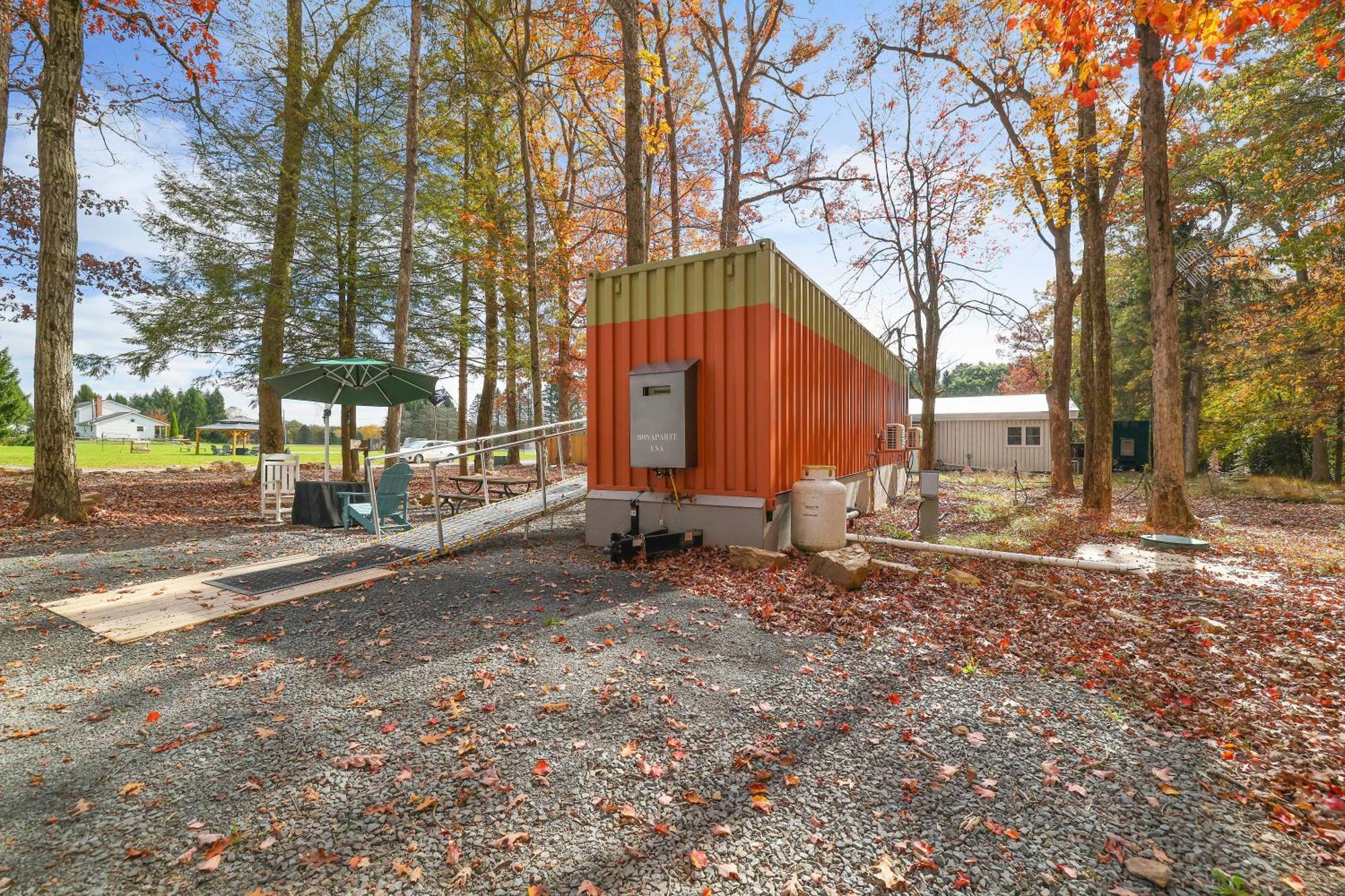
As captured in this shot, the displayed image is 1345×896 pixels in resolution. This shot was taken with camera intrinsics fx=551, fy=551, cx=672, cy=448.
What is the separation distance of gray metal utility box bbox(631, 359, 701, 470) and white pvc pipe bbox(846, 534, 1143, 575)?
8.28 ft

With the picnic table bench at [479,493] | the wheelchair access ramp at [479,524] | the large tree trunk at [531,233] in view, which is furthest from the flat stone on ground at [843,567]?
the large tree trunk at [531,233]

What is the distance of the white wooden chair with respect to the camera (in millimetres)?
8531

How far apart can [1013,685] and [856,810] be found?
1.65 metres

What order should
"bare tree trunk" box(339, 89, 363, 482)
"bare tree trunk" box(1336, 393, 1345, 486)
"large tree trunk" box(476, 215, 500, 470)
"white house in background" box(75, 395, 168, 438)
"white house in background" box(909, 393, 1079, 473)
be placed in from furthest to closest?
"white house in background" box(75, 395, 168, 438), "white house in background" box(909, 393, 1079, 473), "large tree trunk" box(476, 215, 500, 470), "bare tree trunk" box(1336, 393, 1345, 486), "bare tree trunk" box(339, 89, 363, 482)

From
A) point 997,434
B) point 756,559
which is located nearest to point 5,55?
point 756,559

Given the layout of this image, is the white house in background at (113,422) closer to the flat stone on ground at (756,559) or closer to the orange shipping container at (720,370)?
the orange shipping container at (720,370)

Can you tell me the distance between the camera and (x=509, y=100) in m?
13.7

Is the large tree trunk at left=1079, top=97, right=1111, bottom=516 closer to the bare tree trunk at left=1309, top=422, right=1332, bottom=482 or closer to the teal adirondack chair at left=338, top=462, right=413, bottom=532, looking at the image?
the teal adirondack chair at left=338, top=462, right=413, bottom=532

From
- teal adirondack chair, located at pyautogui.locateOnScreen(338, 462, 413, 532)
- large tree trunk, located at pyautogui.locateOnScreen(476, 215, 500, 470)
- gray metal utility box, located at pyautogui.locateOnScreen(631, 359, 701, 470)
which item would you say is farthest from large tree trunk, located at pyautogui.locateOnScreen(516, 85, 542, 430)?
gray metal utility box, located at pyautogui.locateOnScreen(631, 359, 701, 470)

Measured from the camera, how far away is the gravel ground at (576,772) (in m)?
1.83

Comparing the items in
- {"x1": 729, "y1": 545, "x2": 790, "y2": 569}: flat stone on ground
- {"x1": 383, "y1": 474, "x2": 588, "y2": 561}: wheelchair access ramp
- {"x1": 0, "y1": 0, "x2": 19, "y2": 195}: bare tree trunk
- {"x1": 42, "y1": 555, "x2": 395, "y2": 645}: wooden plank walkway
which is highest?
{"x1": 0, "y1": 0, "x2": 19, "y2": 195}: bare tree trunk

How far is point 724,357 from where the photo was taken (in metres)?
6.14

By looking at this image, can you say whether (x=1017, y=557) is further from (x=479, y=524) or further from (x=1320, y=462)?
(x=1320, y=462)

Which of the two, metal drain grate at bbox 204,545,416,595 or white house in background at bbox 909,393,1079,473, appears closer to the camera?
metal drain grate at bbox 204,545,416,595
